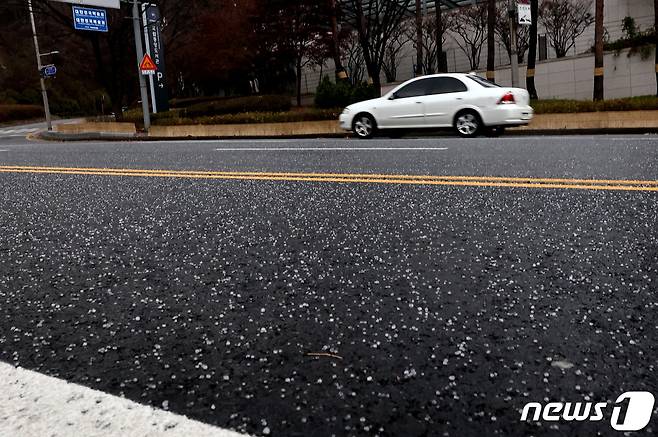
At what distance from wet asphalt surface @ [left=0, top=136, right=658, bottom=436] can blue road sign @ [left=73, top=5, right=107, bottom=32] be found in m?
23.9

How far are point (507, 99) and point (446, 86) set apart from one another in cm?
156

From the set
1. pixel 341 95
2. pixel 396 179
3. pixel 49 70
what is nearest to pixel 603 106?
pixel 341 95

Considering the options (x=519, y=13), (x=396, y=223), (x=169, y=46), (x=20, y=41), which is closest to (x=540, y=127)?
(x=519, y=13)

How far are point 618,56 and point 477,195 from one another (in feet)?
96.1

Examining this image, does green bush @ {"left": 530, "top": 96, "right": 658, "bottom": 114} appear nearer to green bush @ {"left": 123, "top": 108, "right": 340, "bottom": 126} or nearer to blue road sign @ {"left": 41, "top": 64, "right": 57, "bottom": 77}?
green bush @ {"left": 123, "top": 108, "right": 340, "bottom": 126}

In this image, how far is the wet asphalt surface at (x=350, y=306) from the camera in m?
1.45

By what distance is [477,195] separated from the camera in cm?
415

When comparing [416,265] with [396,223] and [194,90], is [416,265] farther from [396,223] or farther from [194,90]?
[194,90]

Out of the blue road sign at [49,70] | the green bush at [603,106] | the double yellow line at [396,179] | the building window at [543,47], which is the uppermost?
the building window at [543,47]

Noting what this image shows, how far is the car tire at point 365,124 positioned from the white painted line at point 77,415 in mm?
13350

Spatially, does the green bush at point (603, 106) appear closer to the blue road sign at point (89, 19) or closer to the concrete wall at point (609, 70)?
the concrete wall at point (609, 70)

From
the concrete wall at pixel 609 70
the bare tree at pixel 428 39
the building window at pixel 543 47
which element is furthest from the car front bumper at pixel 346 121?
the building window at pixel 543 47

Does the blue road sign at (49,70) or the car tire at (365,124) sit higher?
the blue road sign at (49,70)

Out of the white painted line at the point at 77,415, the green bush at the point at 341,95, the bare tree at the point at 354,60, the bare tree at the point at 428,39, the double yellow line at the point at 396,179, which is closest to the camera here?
the white painted line at the point at 77,415
